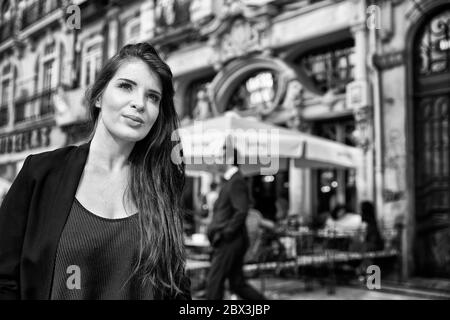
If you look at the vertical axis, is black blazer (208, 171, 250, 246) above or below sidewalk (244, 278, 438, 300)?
above

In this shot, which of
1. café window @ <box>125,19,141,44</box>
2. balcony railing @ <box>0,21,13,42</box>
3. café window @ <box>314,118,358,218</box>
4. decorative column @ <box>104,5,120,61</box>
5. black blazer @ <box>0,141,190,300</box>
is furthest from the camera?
café window @ <box>125,19,141,44</box>

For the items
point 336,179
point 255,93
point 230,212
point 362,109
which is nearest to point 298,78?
point 255,93

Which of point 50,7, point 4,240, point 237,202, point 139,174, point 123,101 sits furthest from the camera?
point 50,7

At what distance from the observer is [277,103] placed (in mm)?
9367

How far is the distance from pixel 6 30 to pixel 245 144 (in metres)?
2.86

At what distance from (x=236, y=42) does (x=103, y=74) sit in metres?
9.00

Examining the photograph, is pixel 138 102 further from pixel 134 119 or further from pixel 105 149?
pixel 105 149

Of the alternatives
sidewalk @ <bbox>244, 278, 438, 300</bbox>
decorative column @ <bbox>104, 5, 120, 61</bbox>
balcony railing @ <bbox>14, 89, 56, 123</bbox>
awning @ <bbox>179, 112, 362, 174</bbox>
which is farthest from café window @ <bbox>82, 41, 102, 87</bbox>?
sidewalk @ <bbox>244, 278, 438, 300</bbox>

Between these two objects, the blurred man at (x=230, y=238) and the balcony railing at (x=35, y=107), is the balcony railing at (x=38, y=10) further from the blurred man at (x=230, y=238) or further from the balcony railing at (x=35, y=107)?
the blurred man at (x=230, y=238)

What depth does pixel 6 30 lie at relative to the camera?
168 inches

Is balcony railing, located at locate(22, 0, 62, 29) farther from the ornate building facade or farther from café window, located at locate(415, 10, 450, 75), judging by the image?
café window, located at locate(415, 10, 450, 75)

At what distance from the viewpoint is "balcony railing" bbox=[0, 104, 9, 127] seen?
14.1ft
